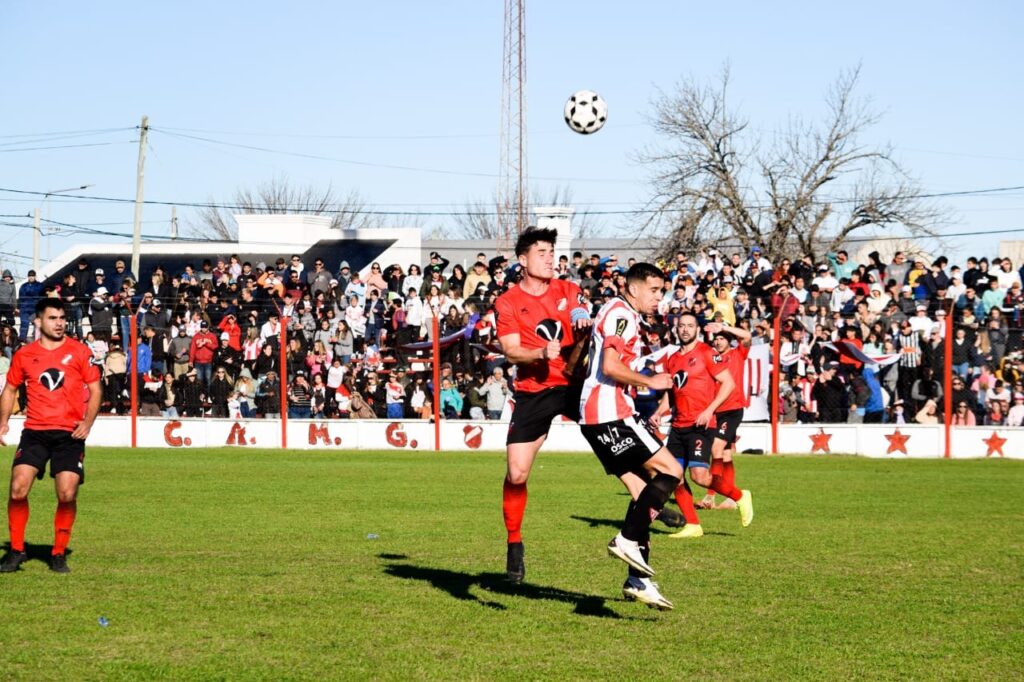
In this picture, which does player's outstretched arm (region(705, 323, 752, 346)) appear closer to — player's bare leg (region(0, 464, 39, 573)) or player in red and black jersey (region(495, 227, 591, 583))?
player in red and black jersey (region(495, 227, 591, 583))

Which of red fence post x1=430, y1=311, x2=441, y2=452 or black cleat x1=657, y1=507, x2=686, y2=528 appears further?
red fence post x1=430, y1=311, x2=441, y2=452

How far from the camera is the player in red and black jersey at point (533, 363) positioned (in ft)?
26.8

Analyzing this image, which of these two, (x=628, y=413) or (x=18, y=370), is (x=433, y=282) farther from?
(x=628, y=413)

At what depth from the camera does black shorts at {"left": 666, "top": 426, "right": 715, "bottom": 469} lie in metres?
12.0

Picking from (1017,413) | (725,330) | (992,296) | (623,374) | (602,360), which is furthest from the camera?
(992,296)

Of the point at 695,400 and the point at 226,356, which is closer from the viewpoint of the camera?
the point at 695,400

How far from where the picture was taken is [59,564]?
9062 millimetres

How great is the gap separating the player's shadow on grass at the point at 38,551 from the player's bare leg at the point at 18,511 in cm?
30

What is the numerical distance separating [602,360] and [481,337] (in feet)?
50.7

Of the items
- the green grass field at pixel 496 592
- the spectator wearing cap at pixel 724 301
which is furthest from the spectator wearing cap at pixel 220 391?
the spectator wearing cap at pixel 724 301

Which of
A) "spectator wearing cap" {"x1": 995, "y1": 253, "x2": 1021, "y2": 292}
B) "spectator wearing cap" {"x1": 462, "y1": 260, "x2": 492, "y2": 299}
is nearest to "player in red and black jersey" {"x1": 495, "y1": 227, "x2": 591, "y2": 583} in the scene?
"spectator wearing cap" {"x1": 462, "y1": 260, "x2": 492, "y2": 299}

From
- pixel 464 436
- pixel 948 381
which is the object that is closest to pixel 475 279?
pixel 464 436

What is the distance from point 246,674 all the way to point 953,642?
12.5ft

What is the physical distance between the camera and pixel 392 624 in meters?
7.11
